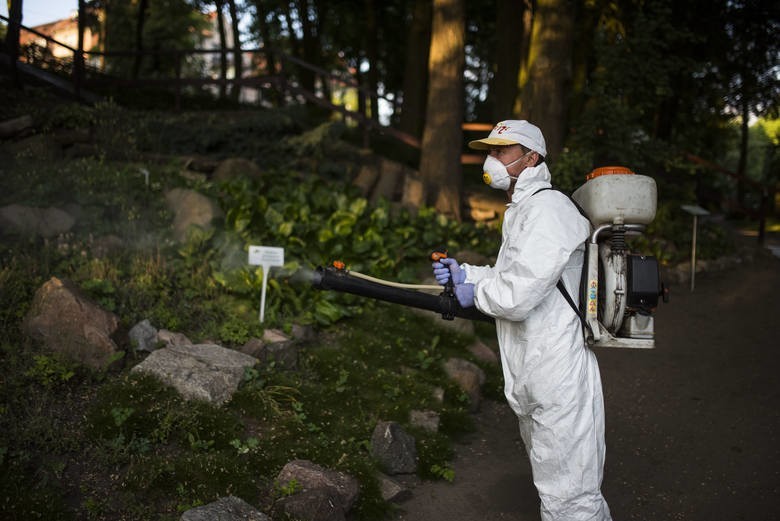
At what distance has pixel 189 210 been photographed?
26.9ft

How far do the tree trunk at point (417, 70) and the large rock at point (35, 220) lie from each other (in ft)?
31.6

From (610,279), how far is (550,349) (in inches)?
20.3

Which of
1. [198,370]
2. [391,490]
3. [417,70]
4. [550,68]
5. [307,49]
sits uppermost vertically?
[307,49]

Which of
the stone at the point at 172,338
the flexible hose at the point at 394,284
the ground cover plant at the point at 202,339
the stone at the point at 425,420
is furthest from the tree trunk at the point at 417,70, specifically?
the flexible hose at the point at 394,284

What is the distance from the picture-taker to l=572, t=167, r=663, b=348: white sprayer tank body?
12.1ft

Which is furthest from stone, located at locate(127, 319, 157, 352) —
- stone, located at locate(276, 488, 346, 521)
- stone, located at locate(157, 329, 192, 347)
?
stone, located at locate(276, 488, 346, 521)

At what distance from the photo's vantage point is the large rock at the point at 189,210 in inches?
314

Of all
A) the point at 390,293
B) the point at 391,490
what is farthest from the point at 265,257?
the point at 390,293

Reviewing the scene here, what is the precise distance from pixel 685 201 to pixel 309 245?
8218 mm

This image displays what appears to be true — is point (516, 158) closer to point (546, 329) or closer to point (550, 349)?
point (546, 329)

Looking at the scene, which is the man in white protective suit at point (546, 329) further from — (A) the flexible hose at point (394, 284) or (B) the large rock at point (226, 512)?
(B) the large rock at point (226, 512)

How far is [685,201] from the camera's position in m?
13.0

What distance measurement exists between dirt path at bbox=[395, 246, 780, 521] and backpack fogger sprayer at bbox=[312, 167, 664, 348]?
5.32 ft

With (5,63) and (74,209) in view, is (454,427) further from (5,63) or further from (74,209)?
(5,63)
